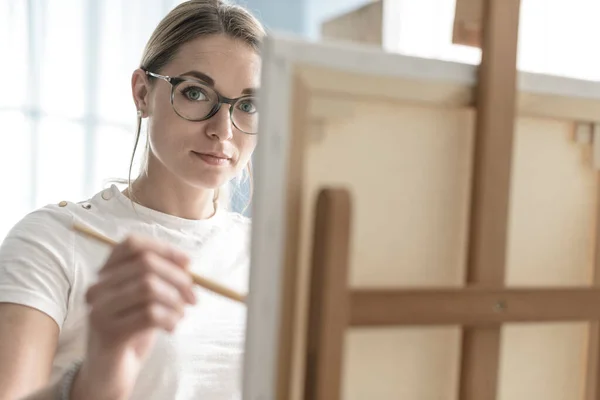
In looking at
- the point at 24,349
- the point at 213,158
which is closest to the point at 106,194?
the point at 213,158

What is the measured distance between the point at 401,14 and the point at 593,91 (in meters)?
1.46

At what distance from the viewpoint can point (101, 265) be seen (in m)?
0.91

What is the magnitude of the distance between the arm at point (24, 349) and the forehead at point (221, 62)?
0.39 metres

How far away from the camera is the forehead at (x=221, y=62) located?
0.95m

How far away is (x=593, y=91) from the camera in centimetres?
62

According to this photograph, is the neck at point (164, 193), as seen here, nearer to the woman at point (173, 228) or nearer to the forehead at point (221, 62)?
the woman at point (173, 228)

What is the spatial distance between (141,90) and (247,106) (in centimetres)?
20

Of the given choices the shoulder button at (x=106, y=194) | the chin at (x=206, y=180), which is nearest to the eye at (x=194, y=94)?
the chin at (x=206, y=180)

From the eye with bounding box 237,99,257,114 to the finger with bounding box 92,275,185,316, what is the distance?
1.48 feet

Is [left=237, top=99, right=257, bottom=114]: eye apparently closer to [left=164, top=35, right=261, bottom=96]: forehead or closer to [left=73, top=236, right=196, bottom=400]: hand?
[left=164, top=35, right=261, bottom=96]: forehead

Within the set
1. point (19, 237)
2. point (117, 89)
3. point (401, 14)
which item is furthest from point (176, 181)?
point (117, 89)

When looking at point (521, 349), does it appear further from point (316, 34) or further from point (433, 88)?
point (316, 34)

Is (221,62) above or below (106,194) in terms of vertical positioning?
above

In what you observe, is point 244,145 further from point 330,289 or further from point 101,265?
point 330,289
